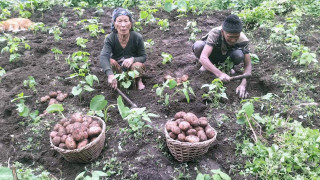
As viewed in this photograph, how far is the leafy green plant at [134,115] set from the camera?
2.64 metres

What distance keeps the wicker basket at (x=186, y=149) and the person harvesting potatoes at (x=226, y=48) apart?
127cm

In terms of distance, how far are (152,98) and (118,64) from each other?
0.75m

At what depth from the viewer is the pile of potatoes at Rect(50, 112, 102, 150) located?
2.52 m

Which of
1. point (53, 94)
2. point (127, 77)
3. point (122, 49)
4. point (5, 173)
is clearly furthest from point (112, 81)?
point (5, 173)

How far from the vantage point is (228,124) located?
123 inches

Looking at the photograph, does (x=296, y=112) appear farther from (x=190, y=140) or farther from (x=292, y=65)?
(x=190, y=140)

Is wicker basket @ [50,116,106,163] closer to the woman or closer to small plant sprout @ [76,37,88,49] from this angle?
the woman

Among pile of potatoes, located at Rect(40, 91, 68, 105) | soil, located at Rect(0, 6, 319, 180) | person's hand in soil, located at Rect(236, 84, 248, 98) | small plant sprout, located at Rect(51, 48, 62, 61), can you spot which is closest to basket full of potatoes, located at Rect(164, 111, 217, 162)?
soil, located at Rect(0, 6, 319, 180)

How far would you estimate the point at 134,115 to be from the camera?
104 inches

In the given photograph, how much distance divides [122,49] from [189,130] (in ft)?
6.05

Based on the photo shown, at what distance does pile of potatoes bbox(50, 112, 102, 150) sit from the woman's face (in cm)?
138

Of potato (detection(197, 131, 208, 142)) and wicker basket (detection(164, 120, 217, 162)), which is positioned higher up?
potato (detection(197, 131, 208, 142))

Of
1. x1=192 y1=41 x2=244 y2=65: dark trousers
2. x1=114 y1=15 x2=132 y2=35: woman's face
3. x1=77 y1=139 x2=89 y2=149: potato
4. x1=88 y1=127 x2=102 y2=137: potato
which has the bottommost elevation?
x1=77 y1=139 x2=89 y2=149: potato

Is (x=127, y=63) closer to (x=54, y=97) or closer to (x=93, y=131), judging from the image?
(x=54, y=97)
